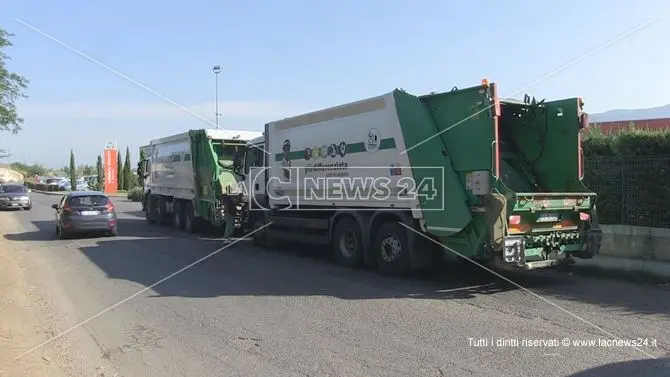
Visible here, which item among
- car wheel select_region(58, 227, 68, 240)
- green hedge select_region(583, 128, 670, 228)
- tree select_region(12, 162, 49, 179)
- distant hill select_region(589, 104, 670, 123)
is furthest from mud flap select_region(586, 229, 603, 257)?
tree select_region(12, 162, 49, 179)

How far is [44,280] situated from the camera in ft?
34.9

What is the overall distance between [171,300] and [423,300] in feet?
12.3

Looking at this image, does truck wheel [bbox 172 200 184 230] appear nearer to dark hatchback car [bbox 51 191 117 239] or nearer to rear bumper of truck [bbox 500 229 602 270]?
dark hatchback car [bbox 51 191 117 239]

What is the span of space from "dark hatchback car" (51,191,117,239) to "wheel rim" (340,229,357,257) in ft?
29.8

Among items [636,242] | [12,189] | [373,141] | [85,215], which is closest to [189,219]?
[85,215]

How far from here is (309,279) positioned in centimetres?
1002

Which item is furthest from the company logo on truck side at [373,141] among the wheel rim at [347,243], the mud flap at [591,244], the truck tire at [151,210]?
the truck tire at [151,210]

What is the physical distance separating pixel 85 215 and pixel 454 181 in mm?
12364

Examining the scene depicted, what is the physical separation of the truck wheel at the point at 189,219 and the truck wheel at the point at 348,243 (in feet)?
27.3

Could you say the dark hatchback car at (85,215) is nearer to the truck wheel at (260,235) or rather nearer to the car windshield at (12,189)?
the truck wheel at (260,235)

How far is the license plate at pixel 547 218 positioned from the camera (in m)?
9.01

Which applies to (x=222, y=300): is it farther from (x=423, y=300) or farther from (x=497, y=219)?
(x=497, y=219)

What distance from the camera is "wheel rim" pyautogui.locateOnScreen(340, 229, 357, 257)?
11272 millimetres

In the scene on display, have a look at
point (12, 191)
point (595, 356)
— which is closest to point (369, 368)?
point (595, 356)
